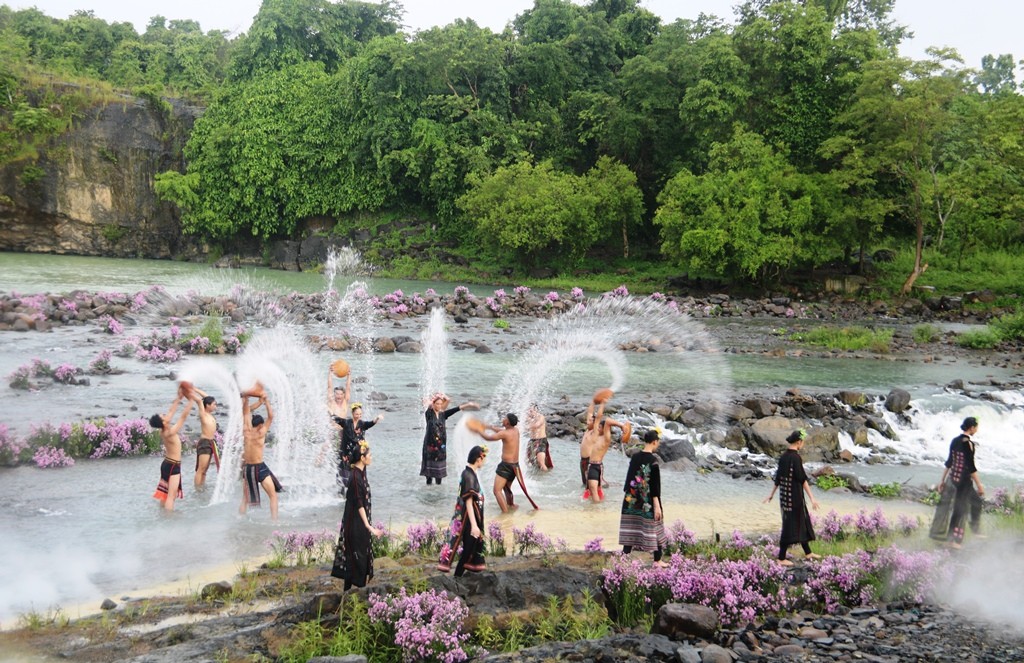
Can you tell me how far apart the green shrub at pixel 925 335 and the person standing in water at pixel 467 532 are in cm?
2942

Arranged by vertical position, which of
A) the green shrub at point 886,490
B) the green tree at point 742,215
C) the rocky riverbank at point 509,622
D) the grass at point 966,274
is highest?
the green tree at point 742,215

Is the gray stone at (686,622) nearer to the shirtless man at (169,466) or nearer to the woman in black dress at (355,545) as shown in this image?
the woman in black dress at (355,545)

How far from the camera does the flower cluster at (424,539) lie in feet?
35.7

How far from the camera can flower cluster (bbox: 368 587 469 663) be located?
7.57m

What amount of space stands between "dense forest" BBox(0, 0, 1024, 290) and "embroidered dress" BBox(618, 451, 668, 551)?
113 feet

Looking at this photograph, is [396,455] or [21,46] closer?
[396,455]

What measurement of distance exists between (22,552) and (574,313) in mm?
29929

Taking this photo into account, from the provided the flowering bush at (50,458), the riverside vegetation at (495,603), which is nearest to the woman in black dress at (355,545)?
the riverside vegetation at (495,603)

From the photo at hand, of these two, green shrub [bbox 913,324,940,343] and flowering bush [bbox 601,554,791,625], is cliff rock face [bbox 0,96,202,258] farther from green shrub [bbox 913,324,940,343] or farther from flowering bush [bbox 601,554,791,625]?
flowering bush [bbox 601,554,791,625]

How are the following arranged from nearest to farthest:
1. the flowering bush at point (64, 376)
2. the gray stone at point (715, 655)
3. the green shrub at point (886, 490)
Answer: the gray stone at point (715, 655) < the green shrub at point (886, 490) < the flowering bush at point (64, 376)

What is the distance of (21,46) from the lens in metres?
62.1

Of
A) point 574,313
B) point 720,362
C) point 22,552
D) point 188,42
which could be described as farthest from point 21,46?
point 22,552

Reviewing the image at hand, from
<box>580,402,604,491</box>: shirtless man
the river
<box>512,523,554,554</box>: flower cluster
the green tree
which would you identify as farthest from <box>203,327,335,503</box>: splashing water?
the green tree

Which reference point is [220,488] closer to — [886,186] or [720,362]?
[720,362]
